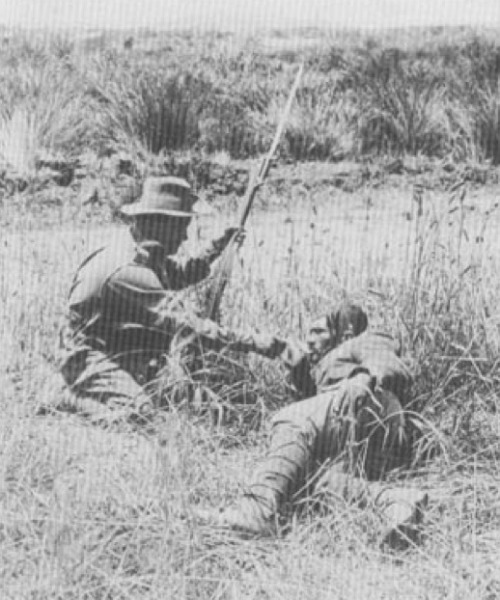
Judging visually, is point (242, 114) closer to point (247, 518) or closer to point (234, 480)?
point (234, 480)

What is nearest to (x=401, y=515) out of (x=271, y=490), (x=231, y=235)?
(x=271, y=490)

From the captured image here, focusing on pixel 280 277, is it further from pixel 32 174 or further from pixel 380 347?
pixel 32 174

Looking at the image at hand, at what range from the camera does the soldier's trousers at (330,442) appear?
13.8 ft

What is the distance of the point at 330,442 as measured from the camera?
4387mm

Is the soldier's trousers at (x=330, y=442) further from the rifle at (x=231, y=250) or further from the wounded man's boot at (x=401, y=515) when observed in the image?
the rifle at (x=231, y=250)

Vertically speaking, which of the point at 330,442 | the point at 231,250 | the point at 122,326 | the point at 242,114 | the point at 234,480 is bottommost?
the point at 234,480

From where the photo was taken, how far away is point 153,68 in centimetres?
1293

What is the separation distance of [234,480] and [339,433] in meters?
0.39

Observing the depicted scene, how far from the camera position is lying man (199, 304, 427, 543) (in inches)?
160

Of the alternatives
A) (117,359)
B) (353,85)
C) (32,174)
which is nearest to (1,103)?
(32,174)

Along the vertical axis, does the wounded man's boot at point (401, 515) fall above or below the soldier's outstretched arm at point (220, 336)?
below

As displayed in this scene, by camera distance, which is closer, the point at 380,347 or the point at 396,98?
the point at 380,347


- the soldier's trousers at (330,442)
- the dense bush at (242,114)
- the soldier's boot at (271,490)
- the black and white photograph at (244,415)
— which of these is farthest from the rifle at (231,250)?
the dense bush at (242,114)

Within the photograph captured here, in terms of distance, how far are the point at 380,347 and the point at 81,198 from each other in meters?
5.07
